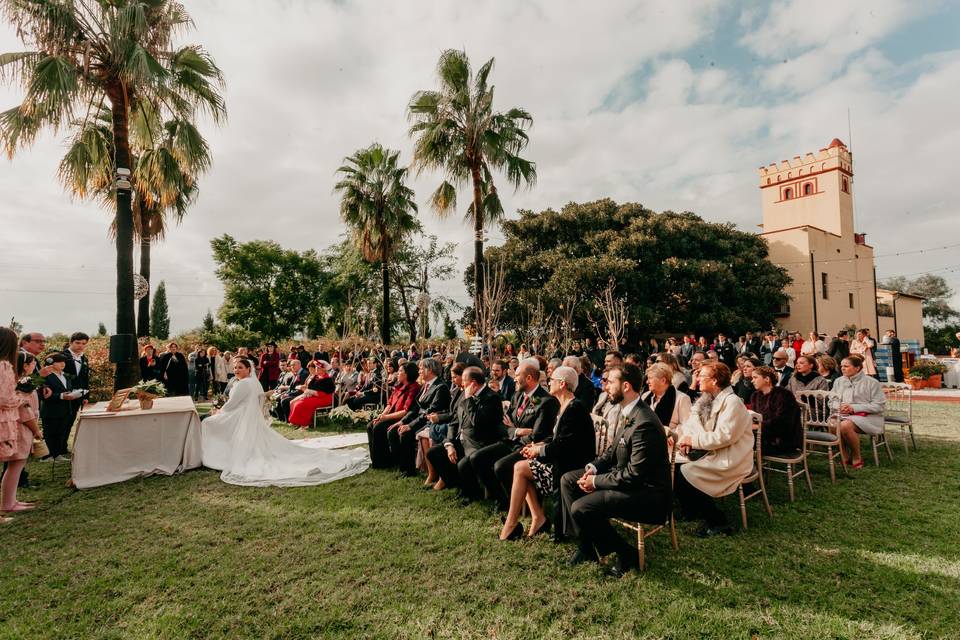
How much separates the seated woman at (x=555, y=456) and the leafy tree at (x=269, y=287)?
3118cm

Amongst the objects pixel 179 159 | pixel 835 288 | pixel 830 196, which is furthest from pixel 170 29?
pixel 830 196

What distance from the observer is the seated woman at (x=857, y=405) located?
600 cm

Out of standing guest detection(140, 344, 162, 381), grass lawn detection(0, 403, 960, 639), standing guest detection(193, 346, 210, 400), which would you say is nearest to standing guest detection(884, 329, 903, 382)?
grass lawn detection(0, 403, 960, 639)

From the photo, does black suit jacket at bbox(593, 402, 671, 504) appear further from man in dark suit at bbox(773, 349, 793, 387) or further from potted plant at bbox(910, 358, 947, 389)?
potted plant at bbox(910, 358, 947, 389)

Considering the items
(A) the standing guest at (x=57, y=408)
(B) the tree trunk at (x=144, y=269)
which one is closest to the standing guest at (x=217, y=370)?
(B) the tree trunk at (x=144, y=269)

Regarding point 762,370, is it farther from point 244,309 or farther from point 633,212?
point 244,309

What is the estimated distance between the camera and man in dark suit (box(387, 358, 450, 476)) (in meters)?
6.32

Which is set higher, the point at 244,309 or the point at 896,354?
the point at 244,309

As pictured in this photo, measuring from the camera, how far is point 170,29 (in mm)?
9234

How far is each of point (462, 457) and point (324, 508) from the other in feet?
4.91

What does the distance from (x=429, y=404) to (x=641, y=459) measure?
11.8 ft

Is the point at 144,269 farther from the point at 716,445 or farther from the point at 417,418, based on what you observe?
the point at 716,445

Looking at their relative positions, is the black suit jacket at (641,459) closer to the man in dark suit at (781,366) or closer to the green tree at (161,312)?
the man in dark suit at (781,366)

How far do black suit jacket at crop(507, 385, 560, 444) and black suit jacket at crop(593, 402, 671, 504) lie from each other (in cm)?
98
